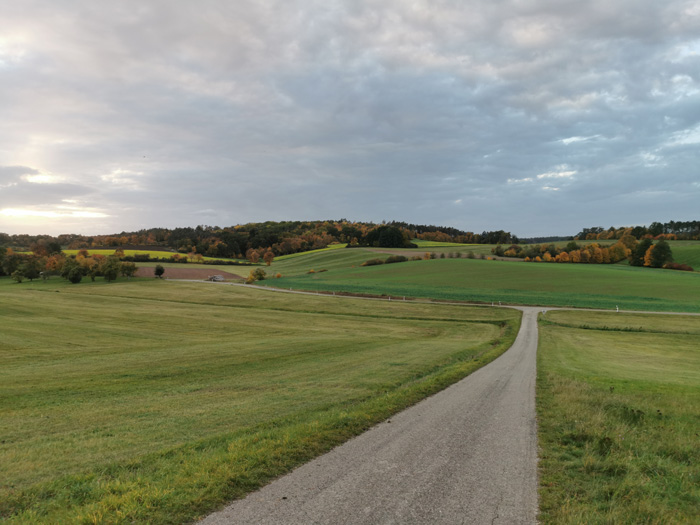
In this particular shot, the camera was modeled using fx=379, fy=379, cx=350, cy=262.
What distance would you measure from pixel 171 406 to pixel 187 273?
347 feet

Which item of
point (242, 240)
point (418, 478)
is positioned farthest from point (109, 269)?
point (418, 478)

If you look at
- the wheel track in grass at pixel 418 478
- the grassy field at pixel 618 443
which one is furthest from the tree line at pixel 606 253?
the wheel track in grass at pixel 418 478

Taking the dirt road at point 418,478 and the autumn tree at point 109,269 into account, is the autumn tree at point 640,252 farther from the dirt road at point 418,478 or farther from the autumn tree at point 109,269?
the autumn tree at point 109,269

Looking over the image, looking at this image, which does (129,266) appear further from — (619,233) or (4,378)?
(619,233)

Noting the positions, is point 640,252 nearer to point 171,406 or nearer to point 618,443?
point 618,443

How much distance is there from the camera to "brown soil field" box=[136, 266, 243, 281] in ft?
346

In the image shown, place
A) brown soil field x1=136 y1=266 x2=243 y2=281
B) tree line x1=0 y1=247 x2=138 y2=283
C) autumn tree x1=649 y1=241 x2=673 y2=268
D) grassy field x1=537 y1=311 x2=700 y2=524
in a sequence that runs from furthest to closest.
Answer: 1. brown soil field x1=136 y1=266 x2=243 y2=281
2. autumn tree x1=649 y1=241 x2=673 y2=268
3. tree line x1=0 y1=247 x2=138 y2=283
4. grassy field x1=537 y1=311 x2=700 y2=524

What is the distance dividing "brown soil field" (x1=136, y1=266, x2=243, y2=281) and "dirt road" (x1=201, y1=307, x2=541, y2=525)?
105 metres

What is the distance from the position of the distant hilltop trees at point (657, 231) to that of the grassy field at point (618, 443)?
16184 cm

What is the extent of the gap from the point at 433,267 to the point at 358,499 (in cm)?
9755

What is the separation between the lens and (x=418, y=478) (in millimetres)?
6855

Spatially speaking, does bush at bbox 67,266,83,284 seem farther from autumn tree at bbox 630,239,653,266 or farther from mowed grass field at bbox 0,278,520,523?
autumn tree at bbox 630,239,653,266

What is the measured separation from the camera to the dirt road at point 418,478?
5.64 metres

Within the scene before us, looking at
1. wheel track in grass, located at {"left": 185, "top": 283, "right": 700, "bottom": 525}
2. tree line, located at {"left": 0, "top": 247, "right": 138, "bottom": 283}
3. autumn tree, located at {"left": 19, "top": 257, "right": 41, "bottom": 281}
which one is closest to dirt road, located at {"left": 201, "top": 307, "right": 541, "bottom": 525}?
wheel track in grass, located at {"left": 185, "top": 283, "right": 700, "bottom": 525}
